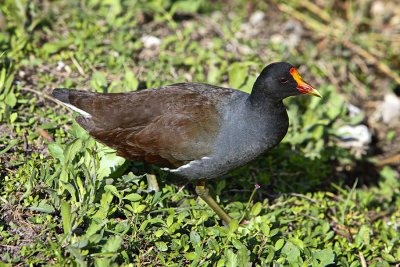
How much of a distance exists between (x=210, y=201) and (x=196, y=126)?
577 mm

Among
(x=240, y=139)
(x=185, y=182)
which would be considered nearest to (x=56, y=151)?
(x=185, y=182)

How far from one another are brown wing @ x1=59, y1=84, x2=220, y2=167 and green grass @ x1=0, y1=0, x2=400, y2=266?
17cm

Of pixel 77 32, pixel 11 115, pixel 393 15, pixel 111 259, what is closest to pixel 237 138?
pixel 111 259

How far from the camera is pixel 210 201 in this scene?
4.12 m

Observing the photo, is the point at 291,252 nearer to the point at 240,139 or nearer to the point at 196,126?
the point at 240,139

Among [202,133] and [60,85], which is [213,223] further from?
[60,85]

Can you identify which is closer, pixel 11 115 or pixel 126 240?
pixel 126 240

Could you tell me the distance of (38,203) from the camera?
12.0ft

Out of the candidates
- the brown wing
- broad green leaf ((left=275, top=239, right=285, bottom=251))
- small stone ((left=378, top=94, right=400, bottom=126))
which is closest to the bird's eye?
the brown wing

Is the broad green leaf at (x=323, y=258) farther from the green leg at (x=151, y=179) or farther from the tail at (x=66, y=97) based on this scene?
the tail at (x=66, y=97)

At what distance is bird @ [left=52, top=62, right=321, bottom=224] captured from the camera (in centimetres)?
390

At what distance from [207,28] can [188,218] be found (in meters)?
2.77

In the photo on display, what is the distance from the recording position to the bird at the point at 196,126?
3902 mm

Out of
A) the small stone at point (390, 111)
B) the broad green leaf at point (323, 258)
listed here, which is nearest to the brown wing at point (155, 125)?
the broad green leaf at point (323, 258)
